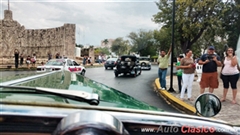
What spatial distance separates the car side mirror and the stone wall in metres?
38.1

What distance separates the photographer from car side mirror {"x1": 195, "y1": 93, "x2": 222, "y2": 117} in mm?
1921

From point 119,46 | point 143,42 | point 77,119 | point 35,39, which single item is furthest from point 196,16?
point 119,46

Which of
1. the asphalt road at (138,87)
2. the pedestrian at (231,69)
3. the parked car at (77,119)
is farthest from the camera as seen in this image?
the asphalt road at (138,87)

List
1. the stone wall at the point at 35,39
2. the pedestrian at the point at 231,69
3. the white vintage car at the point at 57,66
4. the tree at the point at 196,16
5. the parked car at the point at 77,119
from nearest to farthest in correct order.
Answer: the parked car at the point at 77,119 → the pedestrian at the point at 231,69 → the white vintage car at the point at 57,66 → the tree at the point at 196,16 → the stone wall at the point at 35,39

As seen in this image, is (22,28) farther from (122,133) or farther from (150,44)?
(122,133)

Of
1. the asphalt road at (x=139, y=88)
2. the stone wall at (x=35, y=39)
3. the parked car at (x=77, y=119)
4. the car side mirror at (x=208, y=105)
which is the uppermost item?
the stone wall at (x=35, y=39)

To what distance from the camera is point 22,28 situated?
4134cm

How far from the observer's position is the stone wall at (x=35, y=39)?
3881 cm

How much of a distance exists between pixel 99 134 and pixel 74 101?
380mm

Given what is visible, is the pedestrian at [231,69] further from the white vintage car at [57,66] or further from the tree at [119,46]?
the tree at [119,46]

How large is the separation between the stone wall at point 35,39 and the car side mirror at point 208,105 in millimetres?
38063

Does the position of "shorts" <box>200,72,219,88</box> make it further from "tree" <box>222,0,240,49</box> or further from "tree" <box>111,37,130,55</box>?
"tree" <box>111,37,130,55</box>

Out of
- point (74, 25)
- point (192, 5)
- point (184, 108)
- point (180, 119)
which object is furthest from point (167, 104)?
point (74, 25)

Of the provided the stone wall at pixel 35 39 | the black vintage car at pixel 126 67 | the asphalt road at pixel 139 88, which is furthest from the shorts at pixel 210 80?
the stone wall at pixel 35 39
